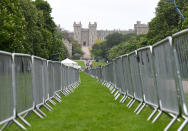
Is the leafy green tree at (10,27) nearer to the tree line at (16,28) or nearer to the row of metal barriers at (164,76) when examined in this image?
the tree line at (16,28)

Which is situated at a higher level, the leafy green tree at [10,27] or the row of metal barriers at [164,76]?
the leafy green tree at [10,27]

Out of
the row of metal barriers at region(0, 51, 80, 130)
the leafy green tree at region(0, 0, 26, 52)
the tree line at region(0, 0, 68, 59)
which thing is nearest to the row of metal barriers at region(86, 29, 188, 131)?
the row of metal barriers at region(0, 51, 80, 130)

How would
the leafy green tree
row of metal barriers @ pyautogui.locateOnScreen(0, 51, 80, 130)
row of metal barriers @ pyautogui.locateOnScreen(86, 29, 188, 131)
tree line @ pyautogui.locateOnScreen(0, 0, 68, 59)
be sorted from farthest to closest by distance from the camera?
tree line @ pyautogui.locateOnScreen(0, 0, 68, 59) < the leafy green tree < row of metal barriers @ pyautogui.locateOnScreen(0, 51, 80, 130) < row of metal barriers @ pyautogui.locateOnScreen(86, 29, 188, 131)

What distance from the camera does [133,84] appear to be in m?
10.3

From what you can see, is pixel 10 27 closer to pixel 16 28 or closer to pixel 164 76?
pixel 16 28

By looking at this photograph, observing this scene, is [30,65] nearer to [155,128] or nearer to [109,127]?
[109,127]

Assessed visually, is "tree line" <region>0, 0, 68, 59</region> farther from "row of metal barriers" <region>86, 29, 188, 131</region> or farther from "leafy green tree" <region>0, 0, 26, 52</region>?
"row of metal barriers" <region>86, 29, 188, 131</region>

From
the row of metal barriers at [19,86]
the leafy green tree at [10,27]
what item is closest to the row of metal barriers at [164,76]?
the row of metal barriers at [19,86]

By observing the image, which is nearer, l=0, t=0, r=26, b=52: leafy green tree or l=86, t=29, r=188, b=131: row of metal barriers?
l=86, t=29, r=188, b=131: row of metal barriers

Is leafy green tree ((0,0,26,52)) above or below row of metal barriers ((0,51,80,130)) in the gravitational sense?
above

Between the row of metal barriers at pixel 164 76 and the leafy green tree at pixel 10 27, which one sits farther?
the leafy green tree at pixel 10 27

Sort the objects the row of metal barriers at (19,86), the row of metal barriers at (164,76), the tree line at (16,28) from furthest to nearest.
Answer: the tree line at (16,28), the row of metal barriers at (19,86), the row of metal barriers at (164,76)

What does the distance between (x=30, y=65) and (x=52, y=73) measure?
4205mm

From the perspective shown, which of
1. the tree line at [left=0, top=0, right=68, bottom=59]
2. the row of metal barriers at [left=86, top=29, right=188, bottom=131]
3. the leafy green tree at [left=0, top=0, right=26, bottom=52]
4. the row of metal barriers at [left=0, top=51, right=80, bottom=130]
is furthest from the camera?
the tree line at [left=0, top=0, right=68, bottom=59]
